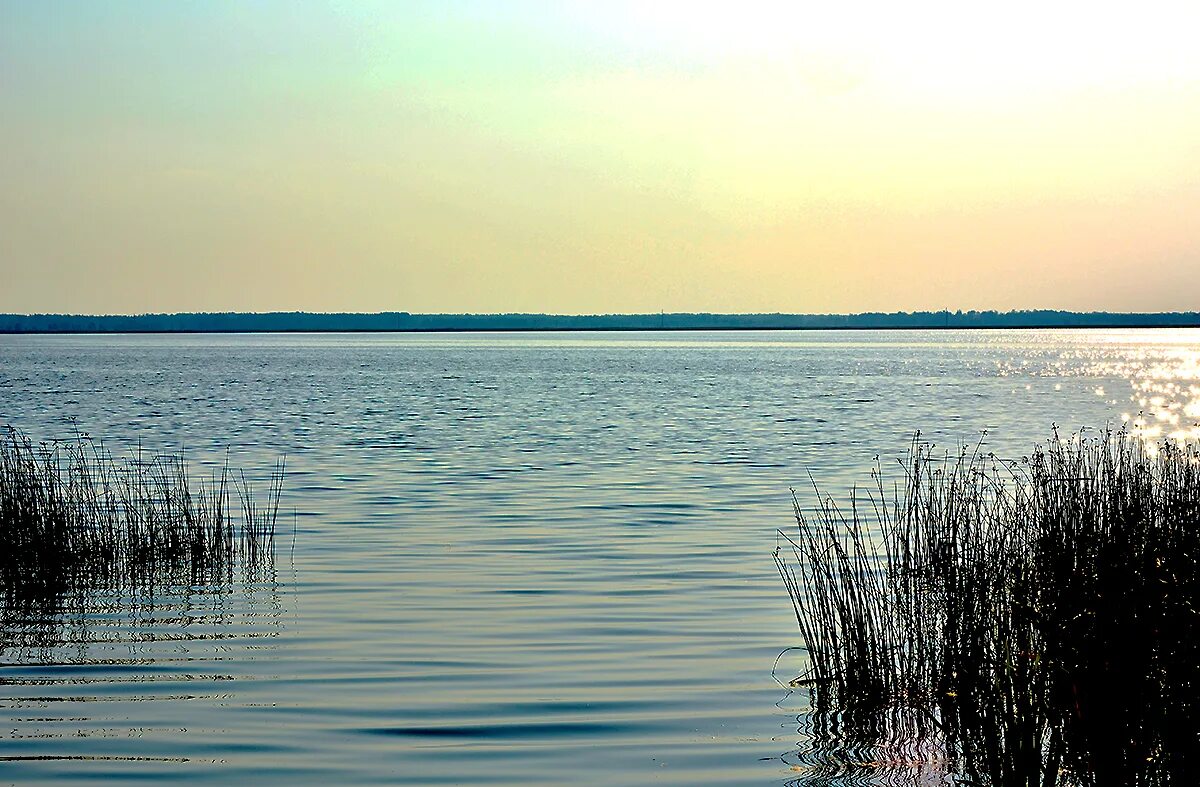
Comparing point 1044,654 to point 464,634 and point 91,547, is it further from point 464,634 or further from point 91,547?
point 91,547

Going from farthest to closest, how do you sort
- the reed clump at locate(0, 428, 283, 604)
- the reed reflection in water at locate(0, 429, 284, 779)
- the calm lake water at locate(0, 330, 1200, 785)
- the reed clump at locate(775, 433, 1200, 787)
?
the reed clump at locate(0, 428, 283, 604)
the reed reflection in water at locate(0, 429, 284, 779)
the calm lake water at locate(0, 330, 1200, 785)
the reed clump at locate(775, 433, 1200, 787)

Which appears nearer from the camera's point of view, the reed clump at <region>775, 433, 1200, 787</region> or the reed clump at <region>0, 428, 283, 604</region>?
the reed clump at <region>775, 433, 1200, 787</region>

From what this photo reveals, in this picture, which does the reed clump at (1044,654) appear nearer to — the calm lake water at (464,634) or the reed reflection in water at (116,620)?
the calm lake water at (464,634)

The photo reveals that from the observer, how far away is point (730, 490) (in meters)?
21.0

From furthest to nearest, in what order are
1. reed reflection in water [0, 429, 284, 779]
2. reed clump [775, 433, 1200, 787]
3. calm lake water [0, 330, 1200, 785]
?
reed reflection in water [0, 429, 284, 779], calm lake water [0, 330, 1200, 785], reed clump [775, 433, 1200, 787]

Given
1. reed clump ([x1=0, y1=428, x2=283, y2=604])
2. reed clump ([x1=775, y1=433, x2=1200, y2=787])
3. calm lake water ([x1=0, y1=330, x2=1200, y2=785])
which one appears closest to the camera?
reed clump ([x1=775, y1=433, x2=1200, y2=787])

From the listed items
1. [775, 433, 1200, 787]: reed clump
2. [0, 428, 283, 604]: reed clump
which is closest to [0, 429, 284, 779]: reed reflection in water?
[0, 428, 283, 604]: reed clump

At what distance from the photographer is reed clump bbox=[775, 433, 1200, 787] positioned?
6418mm

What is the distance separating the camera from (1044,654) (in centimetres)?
707

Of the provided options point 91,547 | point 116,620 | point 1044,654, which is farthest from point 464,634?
point 1044,654

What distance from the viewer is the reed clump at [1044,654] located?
6418mm

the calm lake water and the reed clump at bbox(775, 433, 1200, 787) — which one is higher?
the reed clump at bbox(775, 433, 1200, 787)

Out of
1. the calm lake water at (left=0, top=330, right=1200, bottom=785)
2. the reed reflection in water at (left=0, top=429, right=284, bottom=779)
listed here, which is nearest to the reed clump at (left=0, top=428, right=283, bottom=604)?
the reed reflection in water at (left=0, top=429, right=284, bottom=779)

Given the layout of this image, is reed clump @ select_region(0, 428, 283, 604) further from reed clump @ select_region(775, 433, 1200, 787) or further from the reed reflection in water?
reed clump @ select_region(775, 433, 1200, 787)
